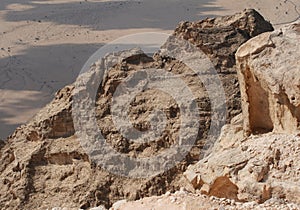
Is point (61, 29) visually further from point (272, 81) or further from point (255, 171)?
point (255, 171)

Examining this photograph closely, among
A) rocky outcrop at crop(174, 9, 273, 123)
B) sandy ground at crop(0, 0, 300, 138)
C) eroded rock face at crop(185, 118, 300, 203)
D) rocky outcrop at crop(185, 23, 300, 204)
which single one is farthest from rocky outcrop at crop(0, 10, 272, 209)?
sandy ground at crop(0, 0, 300, 138)

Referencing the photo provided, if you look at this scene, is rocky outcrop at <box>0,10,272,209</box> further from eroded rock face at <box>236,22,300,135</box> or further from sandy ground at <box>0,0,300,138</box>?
sandy ground at <box>0,0,300,138</box>

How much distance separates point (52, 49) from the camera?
19.8m

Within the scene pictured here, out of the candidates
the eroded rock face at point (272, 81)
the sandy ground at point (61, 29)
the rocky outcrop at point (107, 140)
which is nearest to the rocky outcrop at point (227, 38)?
the rocky outcrop at point (107, 140)

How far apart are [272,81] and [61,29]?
17866 mm

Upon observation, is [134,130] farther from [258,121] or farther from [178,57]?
[258,121]

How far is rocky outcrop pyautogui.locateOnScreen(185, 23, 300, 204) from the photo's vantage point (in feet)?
14.5

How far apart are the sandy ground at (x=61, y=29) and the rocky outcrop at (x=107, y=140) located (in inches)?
210

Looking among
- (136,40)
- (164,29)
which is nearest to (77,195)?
(136,40)

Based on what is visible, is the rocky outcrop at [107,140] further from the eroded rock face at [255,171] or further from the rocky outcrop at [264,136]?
the eroded rock face at [255,171]

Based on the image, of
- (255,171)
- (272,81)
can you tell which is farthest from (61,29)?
(255,171)

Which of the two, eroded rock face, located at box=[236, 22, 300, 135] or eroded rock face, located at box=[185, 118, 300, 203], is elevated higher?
eroded rock face, located at box=[236, 22, 300, 135]

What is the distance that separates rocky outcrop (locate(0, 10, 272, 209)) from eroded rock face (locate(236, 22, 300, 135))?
2.12m

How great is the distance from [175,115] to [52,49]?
490 inches
